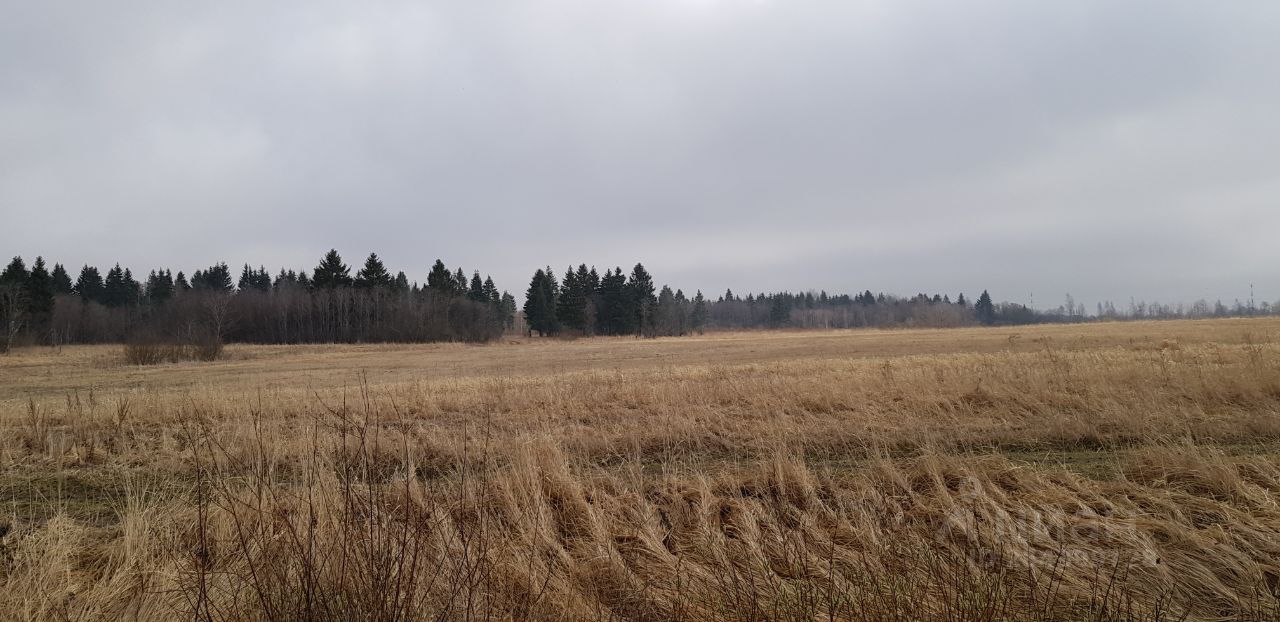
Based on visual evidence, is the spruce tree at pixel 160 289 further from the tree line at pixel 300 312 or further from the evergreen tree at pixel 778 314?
the evergreen tree at pixel 778 314

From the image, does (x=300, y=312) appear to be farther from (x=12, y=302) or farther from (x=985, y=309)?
(x=985, y=309)

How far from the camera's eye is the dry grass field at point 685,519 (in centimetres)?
311

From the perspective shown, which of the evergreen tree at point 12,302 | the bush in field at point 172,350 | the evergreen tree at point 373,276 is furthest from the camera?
the evergreen tree at point 373,276

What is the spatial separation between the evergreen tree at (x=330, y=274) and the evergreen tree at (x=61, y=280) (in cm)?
4929

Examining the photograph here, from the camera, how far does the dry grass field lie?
3.11 meters

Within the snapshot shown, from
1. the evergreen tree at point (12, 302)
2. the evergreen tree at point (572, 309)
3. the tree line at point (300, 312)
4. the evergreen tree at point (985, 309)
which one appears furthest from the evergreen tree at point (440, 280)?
the evergreen tree at point (985, 309)

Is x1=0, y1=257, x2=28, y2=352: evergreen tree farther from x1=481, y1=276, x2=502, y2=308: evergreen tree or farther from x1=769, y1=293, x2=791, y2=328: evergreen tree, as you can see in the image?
x1=769, y1=293, x2=791, y2=328: evergreen tree

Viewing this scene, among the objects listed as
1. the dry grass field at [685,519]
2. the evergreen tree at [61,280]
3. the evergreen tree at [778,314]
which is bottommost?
the dry grass field at [685,519]

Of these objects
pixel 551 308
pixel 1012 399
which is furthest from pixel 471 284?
pixel 1012 399

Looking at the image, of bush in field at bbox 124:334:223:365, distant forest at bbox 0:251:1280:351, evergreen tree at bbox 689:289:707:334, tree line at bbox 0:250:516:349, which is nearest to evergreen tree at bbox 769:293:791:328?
evergreen tree at bbox 689:289:707:334

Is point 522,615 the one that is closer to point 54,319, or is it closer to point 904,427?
point 904,427

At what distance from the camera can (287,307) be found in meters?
84.2

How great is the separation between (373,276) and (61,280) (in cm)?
6273

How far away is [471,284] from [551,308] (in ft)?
90.7
